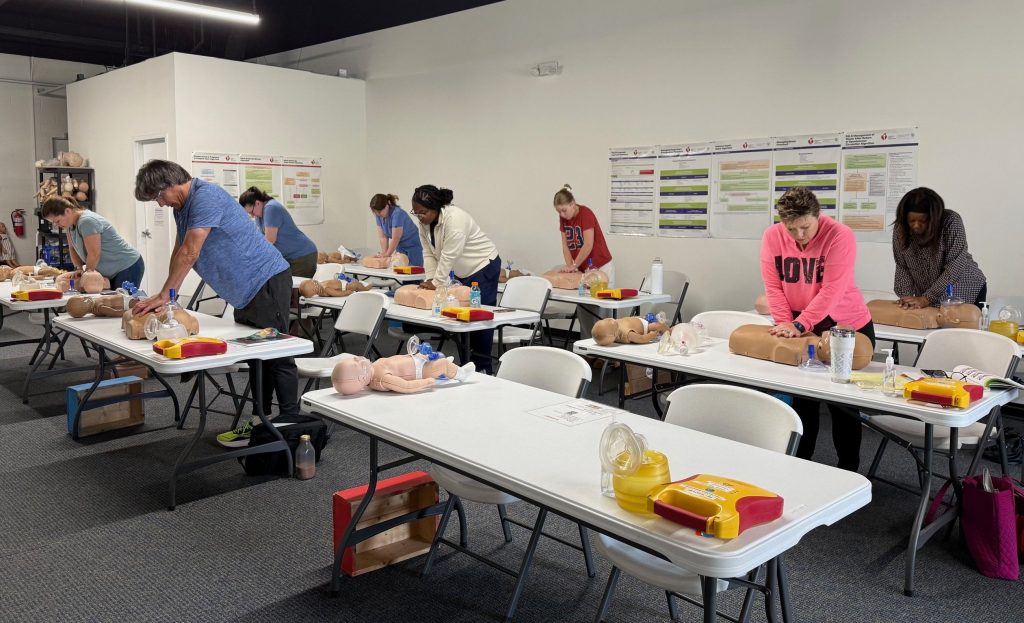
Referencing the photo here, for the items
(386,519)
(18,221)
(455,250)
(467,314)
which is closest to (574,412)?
(386,519)

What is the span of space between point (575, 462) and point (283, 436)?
247 centimetres

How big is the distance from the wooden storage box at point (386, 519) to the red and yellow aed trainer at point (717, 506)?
160cm

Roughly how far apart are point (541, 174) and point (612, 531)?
6.88 meters

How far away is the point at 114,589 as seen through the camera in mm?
2973

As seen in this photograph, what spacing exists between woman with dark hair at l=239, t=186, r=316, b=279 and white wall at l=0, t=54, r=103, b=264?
683cm

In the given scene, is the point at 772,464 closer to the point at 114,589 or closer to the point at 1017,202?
the point at 114,589

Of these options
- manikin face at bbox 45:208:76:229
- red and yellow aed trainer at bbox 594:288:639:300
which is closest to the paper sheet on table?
red and yellow aed trainer at bbox 594:288:639:300

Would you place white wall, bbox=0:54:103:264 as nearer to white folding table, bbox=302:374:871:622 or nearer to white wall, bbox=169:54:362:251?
white wall, bbox=169:54:362:251

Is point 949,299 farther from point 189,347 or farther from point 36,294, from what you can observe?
point 36,294

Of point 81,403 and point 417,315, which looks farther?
point 417,315

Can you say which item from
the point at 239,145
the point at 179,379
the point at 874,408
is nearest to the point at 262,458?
the point at 179,379

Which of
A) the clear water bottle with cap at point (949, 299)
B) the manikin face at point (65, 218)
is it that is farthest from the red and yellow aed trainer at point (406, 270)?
the clear water bottle with cap at point (949, 299)

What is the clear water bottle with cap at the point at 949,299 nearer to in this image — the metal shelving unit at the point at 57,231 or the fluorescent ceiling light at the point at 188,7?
the fluorescent ceiling light at the point at 188,7

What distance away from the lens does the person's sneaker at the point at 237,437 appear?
14.8 feet
